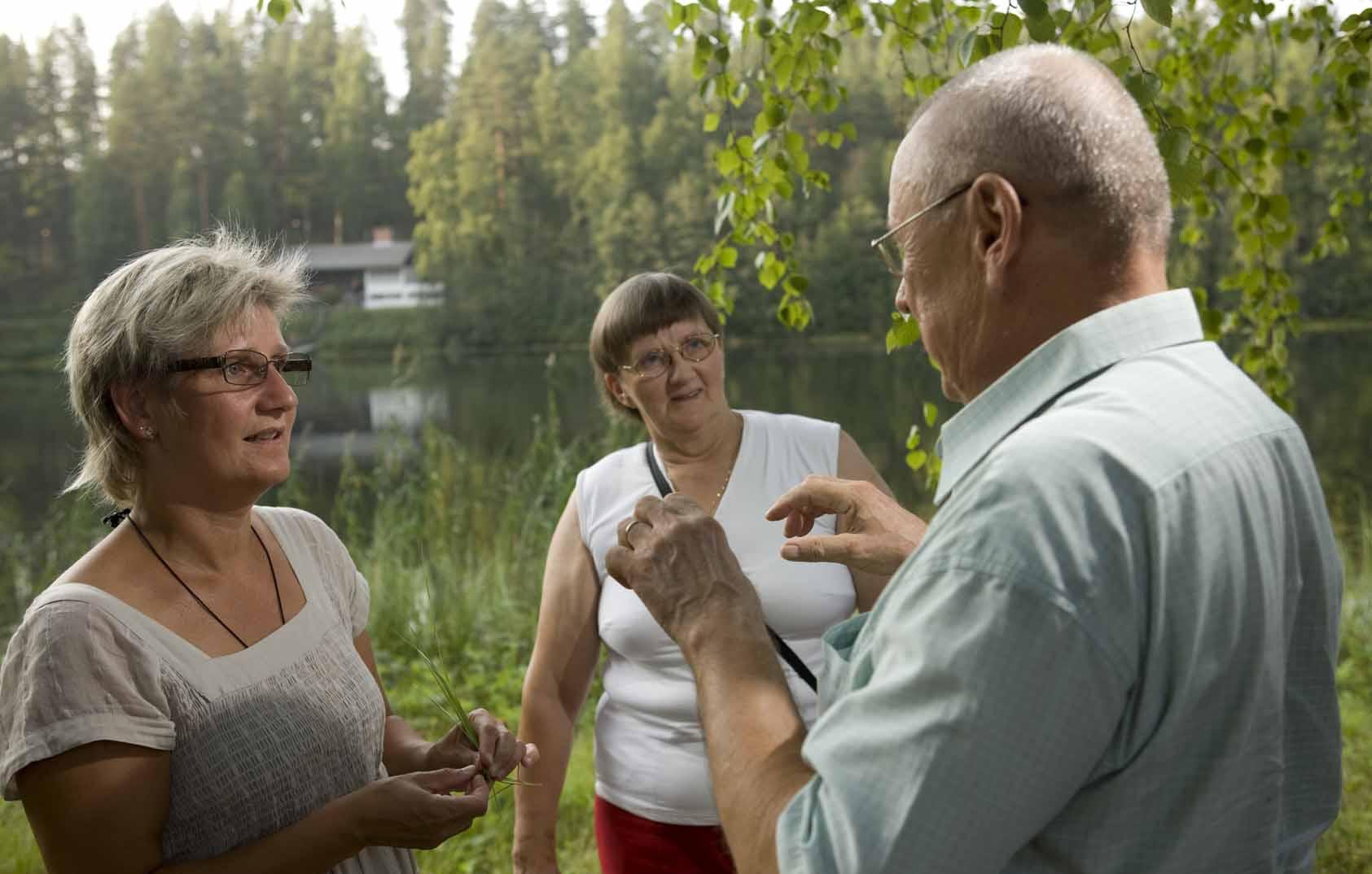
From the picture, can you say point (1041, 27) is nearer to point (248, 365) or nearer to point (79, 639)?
point (248, 365)

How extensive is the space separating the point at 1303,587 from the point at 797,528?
0.75 m

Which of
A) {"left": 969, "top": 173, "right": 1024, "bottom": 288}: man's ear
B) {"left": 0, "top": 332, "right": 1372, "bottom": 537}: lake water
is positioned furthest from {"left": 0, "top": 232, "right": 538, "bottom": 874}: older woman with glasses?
{"left": 0, "top": 332, "right": 1372, "bottom": 537}: lake water

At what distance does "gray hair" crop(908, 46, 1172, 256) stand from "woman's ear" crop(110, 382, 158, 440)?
114 centimetres

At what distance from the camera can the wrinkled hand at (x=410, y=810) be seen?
1.47 m

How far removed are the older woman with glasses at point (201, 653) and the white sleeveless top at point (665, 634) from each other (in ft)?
1.44

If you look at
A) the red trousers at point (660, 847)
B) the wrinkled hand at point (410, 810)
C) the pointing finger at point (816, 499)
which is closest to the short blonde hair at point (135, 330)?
the wrinkled hand at point (410, 810)

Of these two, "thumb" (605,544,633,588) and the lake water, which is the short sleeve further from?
the lake water

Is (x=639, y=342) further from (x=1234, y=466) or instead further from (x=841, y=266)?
(x=841, y=266)

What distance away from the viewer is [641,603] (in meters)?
2.08

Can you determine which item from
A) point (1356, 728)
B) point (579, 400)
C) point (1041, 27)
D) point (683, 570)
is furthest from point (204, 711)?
point (579, 400)

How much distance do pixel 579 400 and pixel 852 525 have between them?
6169 mm

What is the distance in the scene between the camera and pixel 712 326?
7.77 ft

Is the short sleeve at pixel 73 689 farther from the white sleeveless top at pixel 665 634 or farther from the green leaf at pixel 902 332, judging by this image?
the green leaf at pixel 902 332

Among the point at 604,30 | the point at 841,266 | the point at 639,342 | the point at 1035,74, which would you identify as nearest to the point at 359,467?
the point at 841,266
